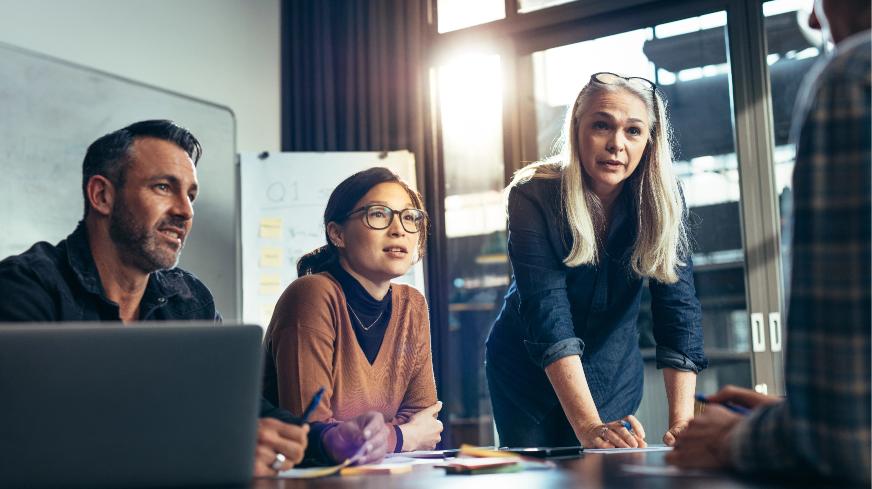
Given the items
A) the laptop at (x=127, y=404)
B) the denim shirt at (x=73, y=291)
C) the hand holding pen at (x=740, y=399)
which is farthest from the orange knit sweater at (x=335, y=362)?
the hand holding pen at (x=740, y=399)

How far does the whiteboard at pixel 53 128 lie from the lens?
8.09 feet

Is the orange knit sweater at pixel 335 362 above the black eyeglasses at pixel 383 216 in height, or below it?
below

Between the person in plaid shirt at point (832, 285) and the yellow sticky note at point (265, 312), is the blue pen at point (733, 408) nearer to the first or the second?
the person in plaid shirt at point (832, 285)

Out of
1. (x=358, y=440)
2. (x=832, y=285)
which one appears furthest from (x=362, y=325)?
(x=832, y=285)

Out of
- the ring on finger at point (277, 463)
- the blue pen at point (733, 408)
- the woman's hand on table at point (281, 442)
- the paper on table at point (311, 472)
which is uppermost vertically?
the blue pen at point (733, 408)

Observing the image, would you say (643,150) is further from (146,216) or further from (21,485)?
(21,485)

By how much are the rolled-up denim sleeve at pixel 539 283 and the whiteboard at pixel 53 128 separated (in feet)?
6.10

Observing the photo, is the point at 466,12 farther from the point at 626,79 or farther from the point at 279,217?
the point at 626,79

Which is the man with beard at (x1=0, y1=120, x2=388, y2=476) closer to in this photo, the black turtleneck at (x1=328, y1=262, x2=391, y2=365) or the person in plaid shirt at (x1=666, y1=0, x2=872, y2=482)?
the black turtleneck at (x1=328, y1=262, x2=391, y2=365)

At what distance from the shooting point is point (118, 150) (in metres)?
1.75

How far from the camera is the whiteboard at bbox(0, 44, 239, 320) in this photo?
247 centimetres

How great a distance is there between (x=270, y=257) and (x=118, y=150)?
5.26 feet

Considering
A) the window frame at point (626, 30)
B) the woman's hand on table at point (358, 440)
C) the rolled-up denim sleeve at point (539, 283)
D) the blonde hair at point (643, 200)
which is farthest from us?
the window frame at point (626, 30)

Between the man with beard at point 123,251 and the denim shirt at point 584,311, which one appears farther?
the denim shirt at point 584,311
